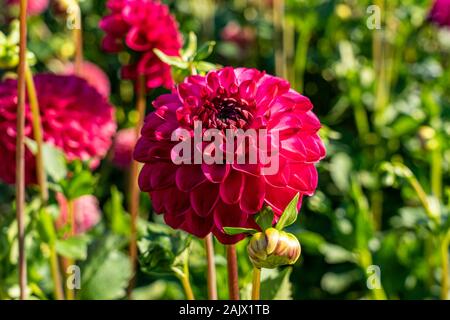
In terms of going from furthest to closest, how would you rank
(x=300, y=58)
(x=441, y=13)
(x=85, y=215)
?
1. (x=300, y=58)
2. (x=441, y=13)
3. (x=85, y=215)

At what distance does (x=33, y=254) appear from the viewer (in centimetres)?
128

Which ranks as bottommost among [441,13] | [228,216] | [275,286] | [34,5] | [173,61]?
[275,286]

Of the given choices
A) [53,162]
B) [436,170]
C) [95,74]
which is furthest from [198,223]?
[95,74]

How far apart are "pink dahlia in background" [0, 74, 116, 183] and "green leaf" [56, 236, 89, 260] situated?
13 centimetres

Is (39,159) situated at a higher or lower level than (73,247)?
higher

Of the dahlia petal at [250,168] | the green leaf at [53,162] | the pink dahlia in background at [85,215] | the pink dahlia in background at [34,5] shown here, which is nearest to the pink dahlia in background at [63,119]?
the green leaf at [53,162]

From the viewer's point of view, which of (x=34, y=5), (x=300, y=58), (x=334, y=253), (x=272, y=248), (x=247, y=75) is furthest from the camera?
(x=34, y=5)

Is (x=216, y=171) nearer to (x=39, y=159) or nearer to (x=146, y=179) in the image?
(x=146, y=179)

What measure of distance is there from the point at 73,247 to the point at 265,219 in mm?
477

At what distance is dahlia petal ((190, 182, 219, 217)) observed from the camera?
812mm

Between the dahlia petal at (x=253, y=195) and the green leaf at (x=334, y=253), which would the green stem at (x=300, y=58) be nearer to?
the green leaf at (x=334, y=253)

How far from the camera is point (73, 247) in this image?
1.18m

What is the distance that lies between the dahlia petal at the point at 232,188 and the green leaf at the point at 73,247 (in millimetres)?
427

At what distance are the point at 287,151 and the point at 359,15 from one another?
1.45m
